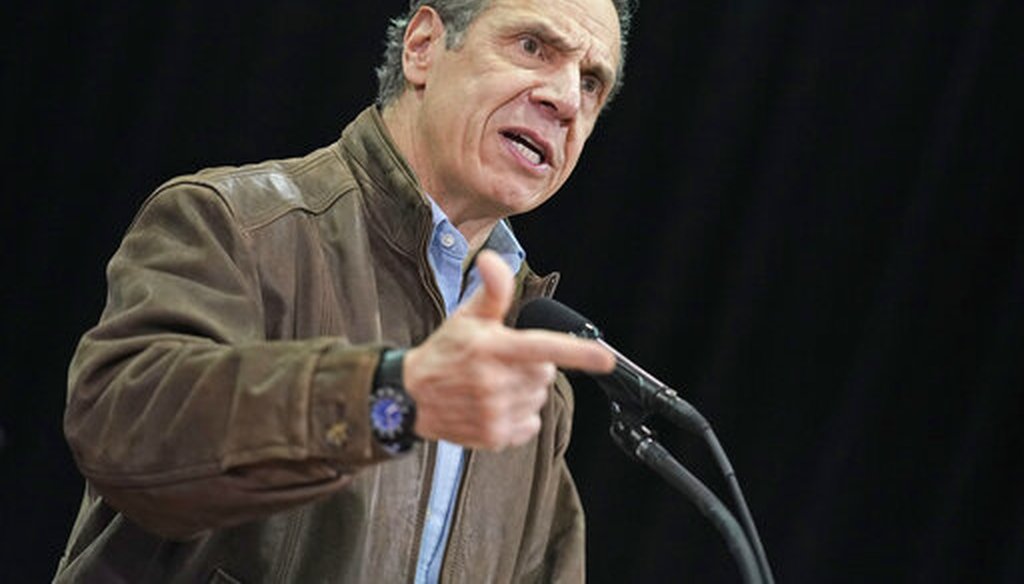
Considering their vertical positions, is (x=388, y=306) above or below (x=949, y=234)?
below

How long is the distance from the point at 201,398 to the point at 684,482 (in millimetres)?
651

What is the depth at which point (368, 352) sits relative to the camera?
1492mm

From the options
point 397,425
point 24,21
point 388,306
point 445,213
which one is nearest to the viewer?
point 397,425

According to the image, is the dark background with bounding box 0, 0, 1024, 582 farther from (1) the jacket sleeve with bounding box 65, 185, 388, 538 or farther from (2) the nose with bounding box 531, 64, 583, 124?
(1) the jacket sleeve with bounding box 65, 185, 388, 538

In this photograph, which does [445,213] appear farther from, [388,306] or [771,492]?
[771,492]

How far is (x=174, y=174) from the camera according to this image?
3502 mm

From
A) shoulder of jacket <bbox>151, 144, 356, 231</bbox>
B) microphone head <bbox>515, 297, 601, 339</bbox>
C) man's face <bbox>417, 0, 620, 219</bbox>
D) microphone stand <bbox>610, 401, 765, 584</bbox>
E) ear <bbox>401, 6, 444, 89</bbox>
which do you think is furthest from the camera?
ear <bbox>401, 6, 444, 89</bbox>

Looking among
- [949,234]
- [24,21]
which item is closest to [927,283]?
[949,234]

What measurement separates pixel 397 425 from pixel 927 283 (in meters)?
2.30

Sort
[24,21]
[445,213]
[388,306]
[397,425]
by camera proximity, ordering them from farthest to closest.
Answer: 1. [24,21]
2. [445,213]
3. [388,306]
4. [397,425]

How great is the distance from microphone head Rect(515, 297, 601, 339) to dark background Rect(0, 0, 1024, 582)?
55.8 inches

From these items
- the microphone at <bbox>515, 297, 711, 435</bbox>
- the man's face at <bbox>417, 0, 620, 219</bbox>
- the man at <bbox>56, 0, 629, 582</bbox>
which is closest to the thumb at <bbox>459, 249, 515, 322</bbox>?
the man at <bbox>56, 0, 629, 582</bbox>

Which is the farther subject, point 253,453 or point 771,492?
point 771,492

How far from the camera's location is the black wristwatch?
4.79 ft
